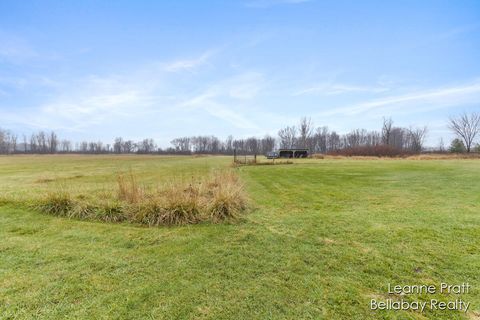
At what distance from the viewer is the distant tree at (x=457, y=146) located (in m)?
51.7

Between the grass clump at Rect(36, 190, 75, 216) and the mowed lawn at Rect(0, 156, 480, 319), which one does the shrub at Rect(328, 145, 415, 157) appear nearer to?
the mowed lawn at Rect(0, 156, 480, 319)

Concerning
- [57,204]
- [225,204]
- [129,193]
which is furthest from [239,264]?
[57,204]

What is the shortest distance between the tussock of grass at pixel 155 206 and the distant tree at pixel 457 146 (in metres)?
65.9

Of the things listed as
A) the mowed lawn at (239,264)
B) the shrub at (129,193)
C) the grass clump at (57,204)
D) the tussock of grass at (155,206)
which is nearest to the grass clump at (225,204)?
the tussock of grass at (155,206)

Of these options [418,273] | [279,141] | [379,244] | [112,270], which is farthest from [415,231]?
[279,141]

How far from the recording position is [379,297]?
244 centimetres

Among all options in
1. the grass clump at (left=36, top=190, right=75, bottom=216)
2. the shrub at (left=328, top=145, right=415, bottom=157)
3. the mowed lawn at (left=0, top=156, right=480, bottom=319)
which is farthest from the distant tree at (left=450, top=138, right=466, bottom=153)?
the grass clump at (left=36, top=190, right=75, bottom=216)

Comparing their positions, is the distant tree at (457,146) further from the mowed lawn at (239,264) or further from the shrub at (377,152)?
the mowed lawn at (239,264)

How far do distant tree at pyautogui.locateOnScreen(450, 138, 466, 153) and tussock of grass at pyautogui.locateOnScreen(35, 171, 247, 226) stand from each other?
6589cm

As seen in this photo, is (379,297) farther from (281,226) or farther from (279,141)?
(279,141)

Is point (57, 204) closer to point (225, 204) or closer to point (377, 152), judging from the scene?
point (225, 204)

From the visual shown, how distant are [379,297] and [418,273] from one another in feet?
2.70

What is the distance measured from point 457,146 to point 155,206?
69.0m

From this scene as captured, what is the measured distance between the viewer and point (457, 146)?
2073 inches
